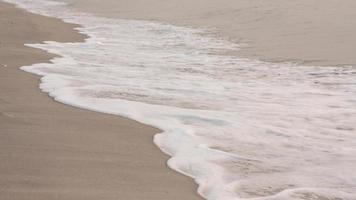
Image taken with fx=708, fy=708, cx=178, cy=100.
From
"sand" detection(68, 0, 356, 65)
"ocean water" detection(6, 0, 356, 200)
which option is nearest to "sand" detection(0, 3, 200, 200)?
"ocean water" detection(6, 0, 356, 200)

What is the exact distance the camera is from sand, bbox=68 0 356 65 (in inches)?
433

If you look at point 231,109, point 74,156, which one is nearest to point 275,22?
point 231,109

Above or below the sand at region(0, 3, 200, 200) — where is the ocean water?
below

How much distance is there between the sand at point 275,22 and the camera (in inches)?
433

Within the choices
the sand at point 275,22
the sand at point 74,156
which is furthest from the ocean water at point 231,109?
the sand at point 275,22

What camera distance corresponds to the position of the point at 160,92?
7.18 meters

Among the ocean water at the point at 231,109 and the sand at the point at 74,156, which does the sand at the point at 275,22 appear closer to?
the ocean water at the point at 231,109

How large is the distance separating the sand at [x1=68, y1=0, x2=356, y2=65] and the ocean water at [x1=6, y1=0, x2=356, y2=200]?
2.32ft

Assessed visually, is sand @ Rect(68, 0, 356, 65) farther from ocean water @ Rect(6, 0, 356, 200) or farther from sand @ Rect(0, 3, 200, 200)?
sand @ Rect(0, 3, 200, 200)

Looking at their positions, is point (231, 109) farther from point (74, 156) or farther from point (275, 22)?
point (275, 22)

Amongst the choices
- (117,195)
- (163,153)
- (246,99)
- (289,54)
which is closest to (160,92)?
(246,99)

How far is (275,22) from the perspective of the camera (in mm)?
14930

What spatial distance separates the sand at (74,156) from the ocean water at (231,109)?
0.62 feet

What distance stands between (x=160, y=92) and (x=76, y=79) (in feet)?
3.45
